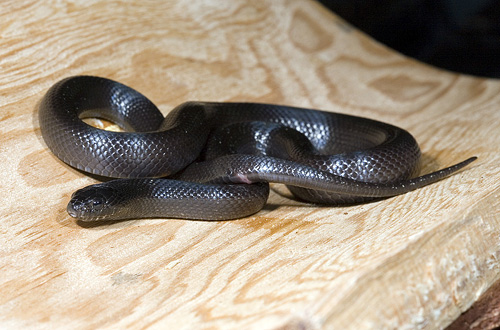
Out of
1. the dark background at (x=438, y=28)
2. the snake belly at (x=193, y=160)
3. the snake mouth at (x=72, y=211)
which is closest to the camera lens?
the snake mouth at (x=72, y=211)

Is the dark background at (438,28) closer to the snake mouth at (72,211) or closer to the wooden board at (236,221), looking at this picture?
the wooden board at (236,221)

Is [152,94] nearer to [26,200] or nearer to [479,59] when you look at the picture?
[26,200]

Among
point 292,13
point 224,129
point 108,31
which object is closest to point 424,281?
point 224,129

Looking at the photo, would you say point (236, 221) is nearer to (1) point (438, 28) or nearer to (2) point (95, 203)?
(2) point (95, 203)

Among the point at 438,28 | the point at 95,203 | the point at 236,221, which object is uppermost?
the point at 438,28

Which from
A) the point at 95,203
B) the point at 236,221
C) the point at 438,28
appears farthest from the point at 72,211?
the point at 438,28

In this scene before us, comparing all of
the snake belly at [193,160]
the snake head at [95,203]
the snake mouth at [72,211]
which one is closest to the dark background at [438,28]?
the snake belly at [193,160]
